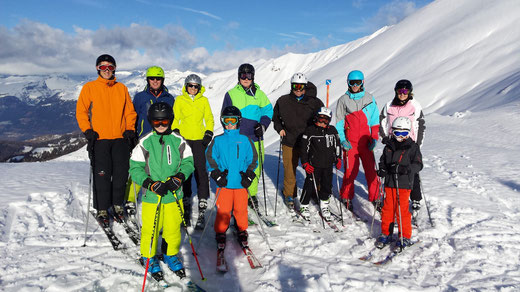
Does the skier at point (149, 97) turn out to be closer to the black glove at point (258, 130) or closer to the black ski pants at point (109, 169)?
the black ski pants at point (109, 169)

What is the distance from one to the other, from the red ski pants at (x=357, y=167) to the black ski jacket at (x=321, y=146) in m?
0.70

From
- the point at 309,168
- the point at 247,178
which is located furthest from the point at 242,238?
the point at 309,168

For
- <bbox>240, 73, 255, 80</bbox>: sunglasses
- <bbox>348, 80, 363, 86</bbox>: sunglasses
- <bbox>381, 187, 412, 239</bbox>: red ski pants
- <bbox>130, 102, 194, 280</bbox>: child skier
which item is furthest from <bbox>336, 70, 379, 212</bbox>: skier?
<bbox>130, 102, 194, 280</bbox>: child skier

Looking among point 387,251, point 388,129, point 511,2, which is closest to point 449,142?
point 388,129

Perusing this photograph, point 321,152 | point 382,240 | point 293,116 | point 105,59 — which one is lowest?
point 382,240

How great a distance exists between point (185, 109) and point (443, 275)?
5.49 meters

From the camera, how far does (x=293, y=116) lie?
733cm

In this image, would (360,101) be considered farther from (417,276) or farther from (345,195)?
(417,276)

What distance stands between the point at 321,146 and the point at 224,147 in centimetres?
225

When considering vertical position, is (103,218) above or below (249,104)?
below

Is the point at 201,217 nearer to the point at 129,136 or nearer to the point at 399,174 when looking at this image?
the point at 129,136

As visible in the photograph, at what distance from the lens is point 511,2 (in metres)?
48.2

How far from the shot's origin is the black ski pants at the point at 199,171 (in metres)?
6.63

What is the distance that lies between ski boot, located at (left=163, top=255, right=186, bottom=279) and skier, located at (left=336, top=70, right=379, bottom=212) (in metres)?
4.21
